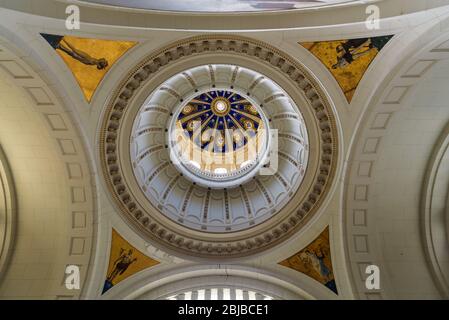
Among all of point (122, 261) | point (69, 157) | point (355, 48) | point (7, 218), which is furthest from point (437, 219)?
point (7, 218)

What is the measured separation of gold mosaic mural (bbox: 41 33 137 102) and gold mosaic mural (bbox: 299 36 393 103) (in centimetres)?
489

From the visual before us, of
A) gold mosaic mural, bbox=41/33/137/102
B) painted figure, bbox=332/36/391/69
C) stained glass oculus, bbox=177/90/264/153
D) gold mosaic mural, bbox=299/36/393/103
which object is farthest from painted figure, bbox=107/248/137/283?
painted figure, bbox=332/36/391/69

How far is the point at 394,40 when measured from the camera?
10.2m

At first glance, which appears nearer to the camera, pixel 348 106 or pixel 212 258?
pixel 348 106

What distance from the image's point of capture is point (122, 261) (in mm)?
12516

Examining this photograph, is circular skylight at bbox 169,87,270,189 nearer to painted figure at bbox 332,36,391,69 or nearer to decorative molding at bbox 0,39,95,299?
decorative molding at bbox 0,39,95,299

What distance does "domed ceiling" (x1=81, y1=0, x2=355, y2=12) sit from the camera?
1008cm

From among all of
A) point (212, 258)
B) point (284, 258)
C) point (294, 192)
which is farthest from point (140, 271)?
point (294, 192)

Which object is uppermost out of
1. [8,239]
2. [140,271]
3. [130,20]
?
[130,20]

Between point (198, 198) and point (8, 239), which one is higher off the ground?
point (198, 198)

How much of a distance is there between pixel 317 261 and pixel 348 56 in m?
5.98

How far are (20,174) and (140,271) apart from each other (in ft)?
14.8

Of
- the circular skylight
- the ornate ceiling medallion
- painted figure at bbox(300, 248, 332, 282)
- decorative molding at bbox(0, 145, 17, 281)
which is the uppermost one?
the circular skylight
